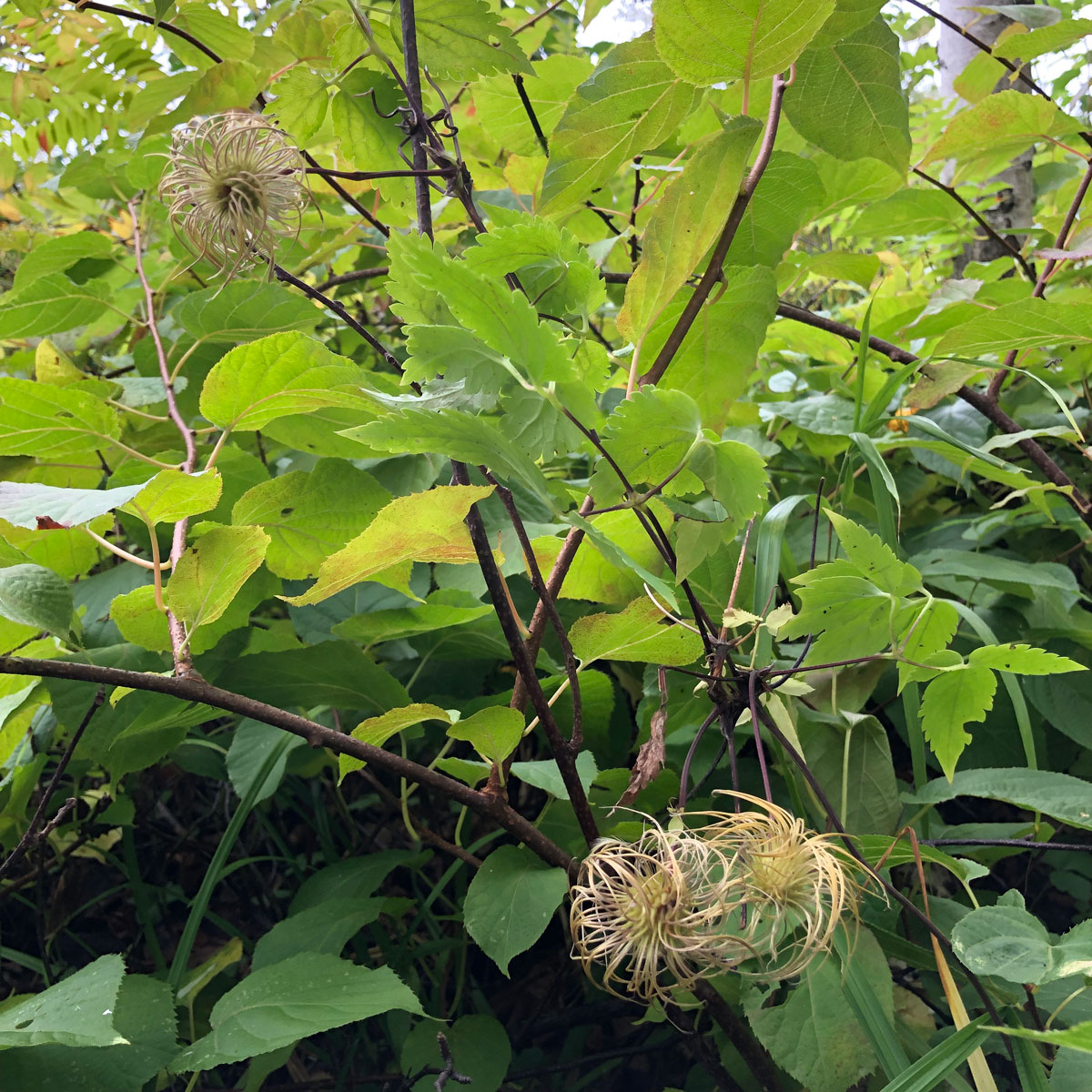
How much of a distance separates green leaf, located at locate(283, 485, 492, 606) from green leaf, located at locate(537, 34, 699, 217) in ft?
0.79

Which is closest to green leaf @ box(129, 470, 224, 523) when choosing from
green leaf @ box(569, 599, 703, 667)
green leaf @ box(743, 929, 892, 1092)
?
green leaf @ box(569, 599, 703, 667)

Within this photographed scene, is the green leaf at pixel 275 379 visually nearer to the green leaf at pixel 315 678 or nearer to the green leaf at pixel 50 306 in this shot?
the green leaf at pixel 315 678

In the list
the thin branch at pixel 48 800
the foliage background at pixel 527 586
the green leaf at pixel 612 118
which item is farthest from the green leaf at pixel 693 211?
the thin branch at pixel 48 800

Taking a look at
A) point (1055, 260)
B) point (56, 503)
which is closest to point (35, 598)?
point (56, 503)

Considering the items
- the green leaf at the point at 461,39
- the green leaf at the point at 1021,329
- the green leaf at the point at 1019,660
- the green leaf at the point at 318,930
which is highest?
the green leaf at the point at 461,39

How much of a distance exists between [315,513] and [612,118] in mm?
322

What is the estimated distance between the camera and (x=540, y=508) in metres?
0.54

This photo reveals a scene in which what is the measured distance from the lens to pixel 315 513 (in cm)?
58

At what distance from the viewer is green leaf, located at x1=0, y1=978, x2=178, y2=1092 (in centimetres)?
47

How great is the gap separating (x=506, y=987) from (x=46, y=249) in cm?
84

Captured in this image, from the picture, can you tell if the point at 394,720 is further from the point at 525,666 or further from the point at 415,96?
the point at 415,96

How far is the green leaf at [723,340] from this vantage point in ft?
1.67

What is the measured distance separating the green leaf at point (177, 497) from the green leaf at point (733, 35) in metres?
0.35

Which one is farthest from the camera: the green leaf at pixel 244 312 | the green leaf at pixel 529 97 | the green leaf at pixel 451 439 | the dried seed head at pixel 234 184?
the green leaf at pixel 529 97
